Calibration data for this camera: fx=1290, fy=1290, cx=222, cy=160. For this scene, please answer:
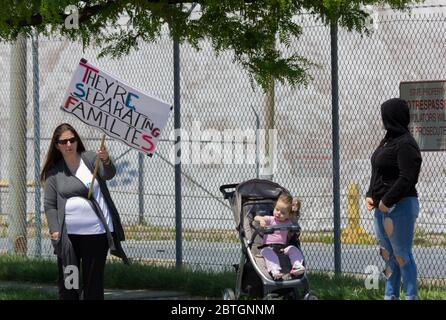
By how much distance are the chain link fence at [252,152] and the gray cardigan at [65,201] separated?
4.92 metres

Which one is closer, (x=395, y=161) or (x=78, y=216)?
(x=78, y=216)

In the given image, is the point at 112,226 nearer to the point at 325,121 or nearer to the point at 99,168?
the point at 99,168

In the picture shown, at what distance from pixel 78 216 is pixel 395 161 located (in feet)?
9.08

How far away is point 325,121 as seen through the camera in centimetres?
2025

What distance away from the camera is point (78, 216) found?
1075cm

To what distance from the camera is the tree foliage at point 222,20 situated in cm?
1148

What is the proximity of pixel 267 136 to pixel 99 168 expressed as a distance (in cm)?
760

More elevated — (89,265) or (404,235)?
(404,235)

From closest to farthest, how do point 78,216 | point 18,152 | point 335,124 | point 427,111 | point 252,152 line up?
point 78,216 → point 427,111 → point 335,124 → point 18,152 → point 252,152

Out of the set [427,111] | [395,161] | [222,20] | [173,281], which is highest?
[222,20]

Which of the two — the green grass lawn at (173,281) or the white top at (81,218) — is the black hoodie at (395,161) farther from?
the white top at (81,218)

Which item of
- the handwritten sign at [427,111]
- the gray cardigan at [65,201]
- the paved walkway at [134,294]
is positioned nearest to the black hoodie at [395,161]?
the handwritten sign at [427,111]

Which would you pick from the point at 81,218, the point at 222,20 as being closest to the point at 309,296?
the point at 81,218

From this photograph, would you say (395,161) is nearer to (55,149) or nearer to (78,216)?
(78,216)
